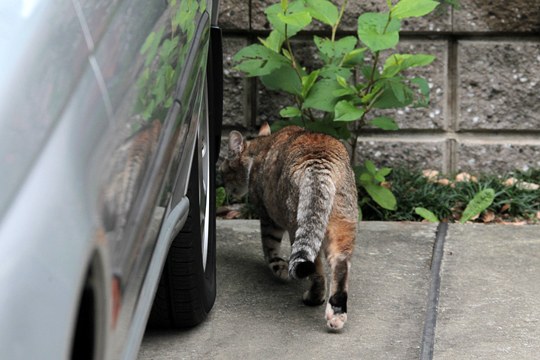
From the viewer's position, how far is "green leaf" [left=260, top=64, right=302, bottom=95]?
5.13 metres

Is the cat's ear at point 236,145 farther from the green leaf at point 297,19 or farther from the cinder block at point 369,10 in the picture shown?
the cinder block at point 369,10

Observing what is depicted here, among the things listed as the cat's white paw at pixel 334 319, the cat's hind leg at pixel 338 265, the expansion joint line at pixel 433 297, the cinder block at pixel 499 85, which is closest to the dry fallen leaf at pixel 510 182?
the cinder block at pixel 499 85

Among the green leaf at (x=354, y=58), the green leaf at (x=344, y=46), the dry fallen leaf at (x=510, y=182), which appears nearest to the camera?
the green leaf at (x=344, y=46)

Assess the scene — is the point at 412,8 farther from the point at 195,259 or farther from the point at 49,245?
the point at 49,245

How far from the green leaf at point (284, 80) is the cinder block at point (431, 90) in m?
0.71

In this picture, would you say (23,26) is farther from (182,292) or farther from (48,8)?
(182,292)

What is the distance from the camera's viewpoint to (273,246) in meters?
4.60

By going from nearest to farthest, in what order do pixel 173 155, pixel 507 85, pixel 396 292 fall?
pixel 173 155, pixel 396 292, pixel 507 85

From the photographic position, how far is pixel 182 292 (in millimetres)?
3715

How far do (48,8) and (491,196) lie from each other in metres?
3.94

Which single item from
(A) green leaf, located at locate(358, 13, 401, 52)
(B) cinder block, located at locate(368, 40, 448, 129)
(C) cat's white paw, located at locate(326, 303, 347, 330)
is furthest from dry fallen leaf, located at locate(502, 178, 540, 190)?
(C) cat's white paw, located at locate(326, 303, 347, 330)

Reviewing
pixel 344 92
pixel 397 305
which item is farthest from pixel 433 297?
pixel 344 92

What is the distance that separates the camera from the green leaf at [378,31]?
15.3 ft

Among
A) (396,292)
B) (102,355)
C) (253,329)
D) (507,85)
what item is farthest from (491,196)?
(102,355)
